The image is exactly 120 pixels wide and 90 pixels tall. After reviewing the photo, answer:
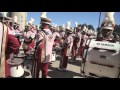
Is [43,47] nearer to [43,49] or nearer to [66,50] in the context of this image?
[43,49]

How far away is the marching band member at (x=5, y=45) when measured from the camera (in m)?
3.17

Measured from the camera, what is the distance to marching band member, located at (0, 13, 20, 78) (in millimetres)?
3166

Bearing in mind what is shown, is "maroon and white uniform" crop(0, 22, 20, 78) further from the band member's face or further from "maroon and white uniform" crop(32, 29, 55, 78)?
the band member's face

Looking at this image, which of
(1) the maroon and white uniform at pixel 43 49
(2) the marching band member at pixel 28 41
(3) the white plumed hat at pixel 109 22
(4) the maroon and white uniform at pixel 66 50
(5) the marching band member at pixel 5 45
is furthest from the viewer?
(2) the marching band member at pixel 28 41

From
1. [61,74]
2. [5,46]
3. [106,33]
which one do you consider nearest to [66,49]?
[61,74]

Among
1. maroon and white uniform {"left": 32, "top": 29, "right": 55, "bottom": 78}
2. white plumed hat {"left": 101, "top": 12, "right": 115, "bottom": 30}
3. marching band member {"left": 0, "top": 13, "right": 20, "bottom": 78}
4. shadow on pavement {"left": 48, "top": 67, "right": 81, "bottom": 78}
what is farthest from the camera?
shadow on pavement {"left": 48, "top": 67, "right": 81, "bottom": 78}

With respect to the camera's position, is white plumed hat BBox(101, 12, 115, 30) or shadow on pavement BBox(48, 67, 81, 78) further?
shadow on pavement BBox(48, 67, 81, 78)

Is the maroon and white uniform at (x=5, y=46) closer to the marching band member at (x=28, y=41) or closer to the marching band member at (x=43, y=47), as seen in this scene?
the marching band member at (x=43, y=47)

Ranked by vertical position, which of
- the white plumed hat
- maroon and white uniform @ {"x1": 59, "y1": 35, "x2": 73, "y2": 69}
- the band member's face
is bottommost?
maroon and white uniform @ {"x1": 59, "y1": 35, "x2": 73, "y2": 69}

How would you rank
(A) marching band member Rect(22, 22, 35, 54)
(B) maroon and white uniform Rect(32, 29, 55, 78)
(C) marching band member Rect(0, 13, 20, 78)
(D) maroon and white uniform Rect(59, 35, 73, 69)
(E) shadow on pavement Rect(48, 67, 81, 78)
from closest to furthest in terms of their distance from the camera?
1. (C) marching band member Rect(0, 13, 20, 78)
2. (B) maroon and white uniform Rect(32, 29, 55, 78)
3. (E) shadow on pavement Rect(48, 67, 81, 78)
4. (D) maroon and white uniform Rect(59, 35, 73, 69)
5. (A) marching band member Rect(22, 22, 35, 54)

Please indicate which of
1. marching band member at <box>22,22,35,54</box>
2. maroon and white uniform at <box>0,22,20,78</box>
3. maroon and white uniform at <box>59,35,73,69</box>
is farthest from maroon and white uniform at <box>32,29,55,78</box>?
marching band member at <box>22,22,35,54</box>

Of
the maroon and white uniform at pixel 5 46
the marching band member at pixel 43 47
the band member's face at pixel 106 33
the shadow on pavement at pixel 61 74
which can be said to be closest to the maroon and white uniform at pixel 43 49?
the marching band member at pixel 43 47

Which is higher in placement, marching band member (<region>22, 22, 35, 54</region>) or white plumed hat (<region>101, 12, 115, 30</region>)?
white plumed hat (<region>101, 12, 115, 30</region>)
